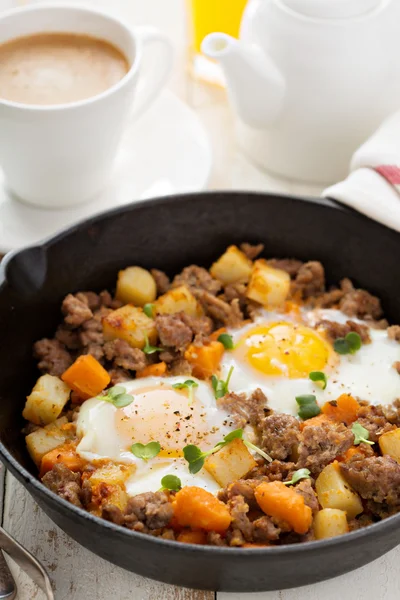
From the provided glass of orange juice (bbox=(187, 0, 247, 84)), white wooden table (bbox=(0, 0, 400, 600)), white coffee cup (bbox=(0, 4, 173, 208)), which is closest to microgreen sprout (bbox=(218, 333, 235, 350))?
white wooden table (bbox=(0, 0, 400, 600))

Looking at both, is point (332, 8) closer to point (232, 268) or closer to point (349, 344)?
point (232, 268)

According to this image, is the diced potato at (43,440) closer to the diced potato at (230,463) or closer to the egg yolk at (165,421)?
the egg yolk at (165,421)

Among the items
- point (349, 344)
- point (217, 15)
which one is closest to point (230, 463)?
point (349, 344)

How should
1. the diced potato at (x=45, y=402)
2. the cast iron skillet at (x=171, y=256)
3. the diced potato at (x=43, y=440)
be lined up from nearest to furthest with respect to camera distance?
the cast iron skillet at (x=171, y=256), the diced potato at (x=43, y=440), the diced potato at (x=45, y=402)

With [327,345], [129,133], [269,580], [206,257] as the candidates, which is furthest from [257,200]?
[269,580]

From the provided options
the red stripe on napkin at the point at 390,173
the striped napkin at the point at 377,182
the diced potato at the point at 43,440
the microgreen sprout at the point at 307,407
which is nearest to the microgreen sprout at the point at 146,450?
the diced potato at the point at 43,440

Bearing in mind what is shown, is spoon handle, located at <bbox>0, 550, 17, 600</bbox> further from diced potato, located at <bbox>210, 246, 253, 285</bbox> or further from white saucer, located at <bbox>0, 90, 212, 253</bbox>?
white saucer, located at <bbox>0, 90, 212, 253</bbox>
